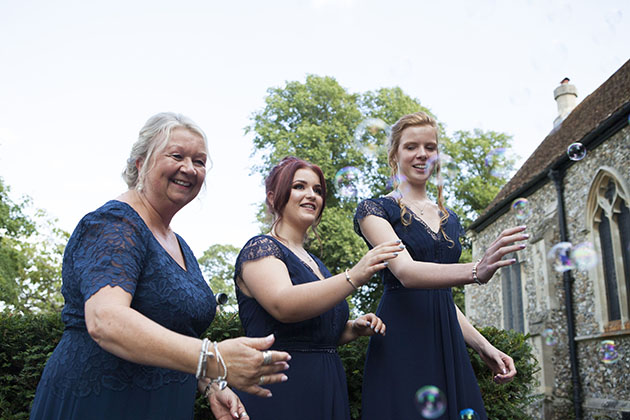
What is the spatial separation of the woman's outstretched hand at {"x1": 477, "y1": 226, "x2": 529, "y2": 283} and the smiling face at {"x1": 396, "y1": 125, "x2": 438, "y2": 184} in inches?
30.1

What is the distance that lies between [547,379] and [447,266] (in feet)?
46.5

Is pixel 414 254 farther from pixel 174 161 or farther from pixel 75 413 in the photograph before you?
pixel 75 413

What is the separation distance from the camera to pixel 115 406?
173 centimetres

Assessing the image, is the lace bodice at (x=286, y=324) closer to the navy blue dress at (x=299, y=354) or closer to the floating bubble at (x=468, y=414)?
the navy blue dress at (x=299, y=354)

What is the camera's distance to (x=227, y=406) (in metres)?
2.14

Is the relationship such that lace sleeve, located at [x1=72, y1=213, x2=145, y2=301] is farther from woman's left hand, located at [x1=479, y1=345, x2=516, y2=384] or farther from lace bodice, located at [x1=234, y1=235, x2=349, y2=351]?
woman's left hand, located at [x1=479, y1=345, x2=516, y2=384]

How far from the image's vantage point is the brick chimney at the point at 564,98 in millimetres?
20578

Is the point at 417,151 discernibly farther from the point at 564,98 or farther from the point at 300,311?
the point at 564,98

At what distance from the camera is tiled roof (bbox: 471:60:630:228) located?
13.2 meters

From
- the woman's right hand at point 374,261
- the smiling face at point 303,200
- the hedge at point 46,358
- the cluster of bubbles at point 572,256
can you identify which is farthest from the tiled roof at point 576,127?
the woman's right hand at point 374,261

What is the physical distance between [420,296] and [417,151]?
31.3 inches

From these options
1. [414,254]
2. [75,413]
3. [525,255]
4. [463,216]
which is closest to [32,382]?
[75,413]

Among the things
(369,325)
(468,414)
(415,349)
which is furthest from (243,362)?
(468,414)

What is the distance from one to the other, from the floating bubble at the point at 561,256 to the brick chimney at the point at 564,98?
7998 mm
